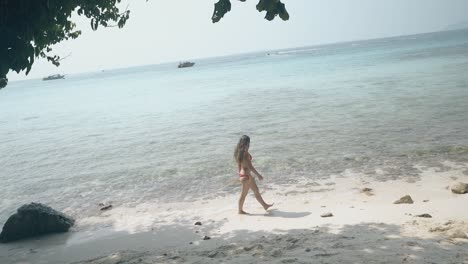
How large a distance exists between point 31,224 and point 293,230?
20.1 ft

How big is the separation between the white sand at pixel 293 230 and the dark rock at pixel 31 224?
1.00ft

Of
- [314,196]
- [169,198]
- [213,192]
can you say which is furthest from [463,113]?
[169,198]

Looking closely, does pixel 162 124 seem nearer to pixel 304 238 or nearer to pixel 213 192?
pixel 213 192

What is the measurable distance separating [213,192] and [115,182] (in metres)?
4.21

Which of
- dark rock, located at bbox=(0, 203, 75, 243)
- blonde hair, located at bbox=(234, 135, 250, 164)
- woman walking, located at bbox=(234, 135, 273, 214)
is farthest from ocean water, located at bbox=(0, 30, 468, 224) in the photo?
blonde hair, located at bbox=(234, 135, 250, 164)

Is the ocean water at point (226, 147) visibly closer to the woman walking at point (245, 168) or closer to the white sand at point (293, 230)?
the white sand at point (293, 230)

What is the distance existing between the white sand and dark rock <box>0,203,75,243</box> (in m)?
0.31

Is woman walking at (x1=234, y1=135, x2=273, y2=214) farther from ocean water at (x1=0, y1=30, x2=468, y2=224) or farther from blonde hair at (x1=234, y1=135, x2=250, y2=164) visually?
ocean water at (x1=0, y1=30, x2=468, y2=224)

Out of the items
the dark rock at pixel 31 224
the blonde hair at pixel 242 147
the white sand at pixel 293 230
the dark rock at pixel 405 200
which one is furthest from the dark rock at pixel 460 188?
the dark rock at pixel 31 224

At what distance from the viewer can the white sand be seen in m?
5.82

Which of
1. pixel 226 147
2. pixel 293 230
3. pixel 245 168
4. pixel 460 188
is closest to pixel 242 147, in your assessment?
pixel 245 168

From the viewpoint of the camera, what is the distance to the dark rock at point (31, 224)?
888cm

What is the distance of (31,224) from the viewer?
8961 mm

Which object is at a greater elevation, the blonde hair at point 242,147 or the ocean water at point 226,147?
the blonde hair at point 242,147
